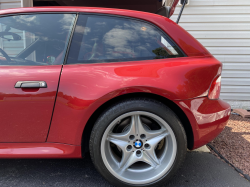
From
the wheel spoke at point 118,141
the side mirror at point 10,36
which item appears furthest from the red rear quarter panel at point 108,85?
the side mirror at point 10,36

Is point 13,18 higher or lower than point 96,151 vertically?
higher

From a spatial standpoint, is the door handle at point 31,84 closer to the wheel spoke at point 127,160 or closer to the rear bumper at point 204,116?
the wheel spoke at point 127,160

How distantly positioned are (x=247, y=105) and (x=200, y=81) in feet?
11.8

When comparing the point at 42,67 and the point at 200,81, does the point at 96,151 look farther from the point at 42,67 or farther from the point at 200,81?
the point at 200,81

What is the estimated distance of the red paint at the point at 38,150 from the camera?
1.55 metres

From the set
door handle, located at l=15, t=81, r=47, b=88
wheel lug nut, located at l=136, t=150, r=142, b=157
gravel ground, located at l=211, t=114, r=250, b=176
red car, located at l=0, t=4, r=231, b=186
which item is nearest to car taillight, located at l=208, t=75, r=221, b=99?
red car, located at l=0, t=4, r=231, b=186

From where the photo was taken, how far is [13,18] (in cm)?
172

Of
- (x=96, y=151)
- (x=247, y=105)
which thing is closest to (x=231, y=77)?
(x=247, y=105)

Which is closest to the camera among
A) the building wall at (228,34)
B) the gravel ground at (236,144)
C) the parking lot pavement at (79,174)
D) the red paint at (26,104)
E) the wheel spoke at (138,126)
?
the red paint at (26,104)

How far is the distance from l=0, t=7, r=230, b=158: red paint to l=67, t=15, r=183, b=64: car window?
8 cm

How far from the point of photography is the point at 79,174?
183 cm

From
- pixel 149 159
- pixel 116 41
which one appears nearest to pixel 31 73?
pixel 116 41

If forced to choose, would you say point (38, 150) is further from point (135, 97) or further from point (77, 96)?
point (135, 97)

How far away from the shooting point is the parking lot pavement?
66.8 inches
